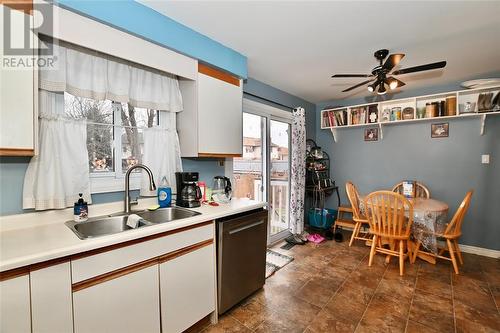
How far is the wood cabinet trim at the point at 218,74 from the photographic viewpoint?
7.05 feet

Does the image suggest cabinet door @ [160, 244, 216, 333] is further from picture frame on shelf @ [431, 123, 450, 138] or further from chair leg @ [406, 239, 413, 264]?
picture frame on shelf @ [431, 123, 450, 138]

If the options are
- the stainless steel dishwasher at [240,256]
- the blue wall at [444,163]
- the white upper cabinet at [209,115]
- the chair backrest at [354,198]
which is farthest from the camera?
the chair backrest at [354,198]

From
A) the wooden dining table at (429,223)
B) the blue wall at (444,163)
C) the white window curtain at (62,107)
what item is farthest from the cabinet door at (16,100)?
the blue wall at (444,163)

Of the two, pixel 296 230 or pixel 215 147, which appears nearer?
pixel 215 147

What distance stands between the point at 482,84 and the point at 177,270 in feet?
13.2

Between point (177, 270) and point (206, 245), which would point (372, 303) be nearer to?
point (206, 245)


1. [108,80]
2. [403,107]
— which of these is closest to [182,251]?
[108,80]

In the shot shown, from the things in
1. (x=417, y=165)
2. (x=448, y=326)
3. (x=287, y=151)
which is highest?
(x=287, y=151)

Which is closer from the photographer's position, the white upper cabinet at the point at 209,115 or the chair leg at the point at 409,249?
the white upper cabinet at the point at 209,115

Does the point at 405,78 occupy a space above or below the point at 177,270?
above

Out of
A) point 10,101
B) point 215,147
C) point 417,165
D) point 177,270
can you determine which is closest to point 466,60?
point 417,165

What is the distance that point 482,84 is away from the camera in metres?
2.85

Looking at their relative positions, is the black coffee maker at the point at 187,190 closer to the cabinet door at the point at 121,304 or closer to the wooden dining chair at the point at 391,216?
the cabinet door at the point at 121,304

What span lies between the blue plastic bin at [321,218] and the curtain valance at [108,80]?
282cm
